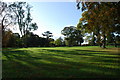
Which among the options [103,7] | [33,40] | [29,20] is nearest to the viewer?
[103,7]

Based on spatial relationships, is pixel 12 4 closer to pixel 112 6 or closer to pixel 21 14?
pixel 21 14

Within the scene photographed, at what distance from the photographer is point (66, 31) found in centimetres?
9500

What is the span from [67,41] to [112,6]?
8088 cm

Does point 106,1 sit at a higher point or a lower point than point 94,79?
higher

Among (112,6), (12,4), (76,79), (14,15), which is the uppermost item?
(12,4)

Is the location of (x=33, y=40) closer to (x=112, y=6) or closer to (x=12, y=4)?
(x=12, y=4)

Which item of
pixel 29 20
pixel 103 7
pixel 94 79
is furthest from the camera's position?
pixel 29 20

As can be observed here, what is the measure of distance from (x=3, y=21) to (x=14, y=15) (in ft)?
14.4

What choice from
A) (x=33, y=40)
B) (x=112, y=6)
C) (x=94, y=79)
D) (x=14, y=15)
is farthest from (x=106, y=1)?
(x=33, y=40)

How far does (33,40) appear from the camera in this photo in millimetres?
75250

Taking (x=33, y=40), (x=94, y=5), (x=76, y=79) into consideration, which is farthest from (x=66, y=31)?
(x=76, y=79)

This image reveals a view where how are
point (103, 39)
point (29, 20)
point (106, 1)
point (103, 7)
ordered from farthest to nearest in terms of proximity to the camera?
point (29, 20) < point (103, 39) < point (103, 7) < point (106, 1)

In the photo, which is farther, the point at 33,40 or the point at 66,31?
the point at 66,31

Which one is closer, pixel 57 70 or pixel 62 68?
pixel 57 70
